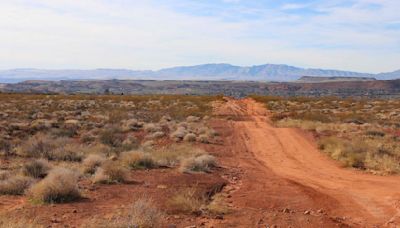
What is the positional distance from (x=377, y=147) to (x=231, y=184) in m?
9.25

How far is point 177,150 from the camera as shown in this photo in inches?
776

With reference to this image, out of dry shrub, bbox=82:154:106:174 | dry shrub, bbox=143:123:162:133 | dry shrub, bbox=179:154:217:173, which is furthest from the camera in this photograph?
dry shrub, bbox=143:123:162:133

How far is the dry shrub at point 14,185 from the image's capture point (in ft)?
37.1

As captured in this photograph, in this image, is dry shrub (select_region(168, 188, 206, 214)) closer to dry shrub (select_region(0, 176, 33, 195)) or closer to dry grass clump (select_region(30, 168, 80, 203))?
dry grass clump (select_region(30, 168, 80, 203))

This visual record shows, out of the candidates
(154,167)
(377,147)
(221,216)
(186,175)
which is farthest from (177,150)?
(221,216)

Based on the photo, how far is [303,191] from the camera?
12594 millimetres

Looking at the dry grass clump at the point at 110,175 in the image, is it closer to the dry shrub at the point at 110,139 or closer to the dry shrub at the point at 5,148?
the dry shrub at the point at 5,148

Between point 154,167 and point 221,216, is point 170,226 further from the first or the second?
point 154,167

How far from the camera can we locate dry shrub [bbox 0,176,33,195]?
445 inches

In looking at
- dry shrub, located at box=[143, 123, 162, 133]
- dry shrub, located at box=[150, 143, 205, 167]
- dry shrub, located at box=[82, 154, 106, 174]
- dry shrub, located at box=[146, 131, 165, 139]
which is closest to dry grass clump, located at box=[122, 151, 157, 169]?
dry shrub, located at box=[150, 143, 205, 167]

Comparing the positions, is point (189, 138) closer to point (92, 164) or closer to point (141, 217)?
point (92, 164)

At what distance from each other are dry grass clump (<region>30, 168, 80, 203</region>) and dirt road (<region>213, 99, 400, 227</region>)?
3767mm

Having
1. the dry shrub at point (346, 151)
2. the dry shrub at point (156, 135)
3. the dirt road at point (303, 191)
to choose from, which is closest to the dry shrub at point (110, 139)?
the dry shrub at point (156, 135)

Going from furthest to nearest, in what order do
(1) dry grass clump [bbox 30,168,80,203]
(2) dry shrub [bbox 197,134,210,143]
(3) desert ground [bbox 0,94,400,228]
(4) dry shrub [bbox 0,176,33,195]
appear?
1. (2) dry shrub [bbox 197,134,210,143]
2. (4) dry shrub [bbox 0,176,33,195]
3. (1) dry grass clump [bbox 30,168,80,203]
4. (3) desert ground [bbox 0,94,400,228]
